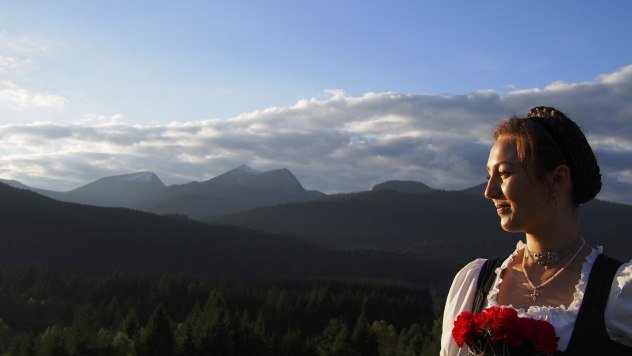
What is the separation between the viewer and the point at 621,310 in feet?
12.1

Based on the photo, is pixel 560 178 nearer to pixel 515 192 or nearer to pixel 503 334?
pixel 515 192

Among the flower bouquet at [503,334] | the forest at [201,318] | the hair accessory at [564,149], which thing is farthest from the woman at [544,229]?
the forest at [201,318]

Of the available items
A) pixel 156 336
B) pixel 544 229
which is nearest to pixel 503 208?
pixel 544 229

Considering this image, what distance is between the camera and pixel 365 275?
198875 mm

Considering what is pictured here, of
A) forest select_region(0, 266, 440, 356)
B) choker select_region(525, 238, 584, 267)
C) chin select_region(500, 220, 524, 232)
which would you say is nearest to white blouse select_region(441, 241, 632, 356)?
choker select_region(525, 238, 584, 267)

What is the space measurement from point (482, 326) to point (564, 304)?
1.86ft

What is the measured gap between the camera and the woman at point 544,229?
3.99 meters

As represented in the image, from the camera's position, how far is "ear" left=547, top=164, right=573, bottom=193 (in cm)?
418

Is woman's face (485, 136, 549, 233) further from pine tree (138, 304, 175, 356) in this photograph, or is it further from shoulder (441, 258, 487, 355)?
pine tree (138, 304, 175, 356)

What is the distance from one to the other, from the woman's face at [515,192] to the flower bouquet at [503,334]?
58 cm

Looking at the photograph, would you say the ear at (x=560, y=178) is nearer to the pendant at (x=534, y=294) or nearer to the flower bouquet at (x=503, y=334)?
the pendant at (x=534, y=294)

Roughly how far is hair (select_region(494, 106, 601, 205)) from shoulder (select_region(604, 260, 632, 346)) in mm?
628

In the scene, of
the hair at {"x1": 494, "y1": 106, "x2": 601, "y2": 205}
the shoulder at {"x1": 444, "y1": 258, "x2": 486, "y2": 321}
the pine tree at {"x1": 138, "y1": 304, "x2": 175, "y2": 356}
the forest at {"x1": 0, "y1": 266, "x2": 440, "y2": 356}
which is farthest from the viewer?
the forest at {"x1": 0, "y1": 266, "x2": 440, "y2": 356}

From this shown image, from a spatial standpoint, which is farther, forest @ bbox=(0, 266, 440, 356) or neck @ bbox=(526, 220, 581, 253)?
forest @ bbox=(0, 266, 440, 356)
